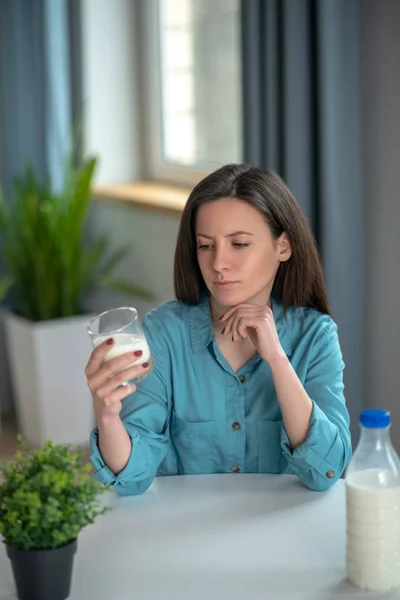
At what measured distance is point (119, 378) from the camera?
1.46 meters

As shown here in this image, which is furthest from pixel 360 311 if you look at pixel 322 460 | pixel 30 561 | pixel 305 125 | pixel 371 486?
pixel 30 561

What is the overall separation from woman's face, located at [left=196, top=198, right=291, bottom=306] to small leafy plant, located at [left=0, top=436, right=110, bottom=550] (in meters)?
0.60

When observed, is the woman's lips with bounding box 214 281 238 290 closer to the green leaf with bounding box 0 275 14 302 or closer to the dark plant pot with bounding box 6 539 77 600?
the dark plant pot with bounding box 6 539 77 600

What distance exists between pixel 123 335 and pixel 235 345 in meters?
0.41

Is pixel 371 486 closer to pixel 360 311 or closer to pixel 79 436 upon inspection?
pixel 360 311

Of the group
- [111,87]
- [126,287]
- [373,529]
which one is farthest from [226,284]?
[111,87]

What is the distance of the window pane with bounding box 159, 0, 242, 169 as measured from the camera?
3705mm

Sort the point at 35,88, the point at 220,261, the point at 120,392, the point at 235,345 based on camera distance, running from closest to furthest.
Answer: the point at 120,392
the point at 220,261
the point at 235,345
the point at 35,88

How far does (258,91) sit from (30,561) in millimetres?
1879

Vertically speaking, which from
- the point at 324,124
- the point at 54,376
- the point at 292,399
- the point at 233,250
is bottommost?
the point at 54,376

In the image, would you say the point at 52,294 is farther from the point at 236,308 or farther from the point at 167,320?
the point at 236,308

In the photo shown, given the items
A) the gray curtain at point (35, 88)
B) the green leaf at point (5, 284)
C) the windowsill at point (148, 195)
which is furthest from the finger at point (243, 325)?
the gray curtain at point (35, 88)

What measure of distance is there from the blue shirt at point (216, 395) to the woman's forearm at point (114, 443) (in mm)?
66

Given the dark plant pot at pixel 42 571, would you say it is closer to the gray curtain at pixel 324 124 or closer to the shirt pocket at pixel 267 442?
the shirt pocket at pixel 267 442
